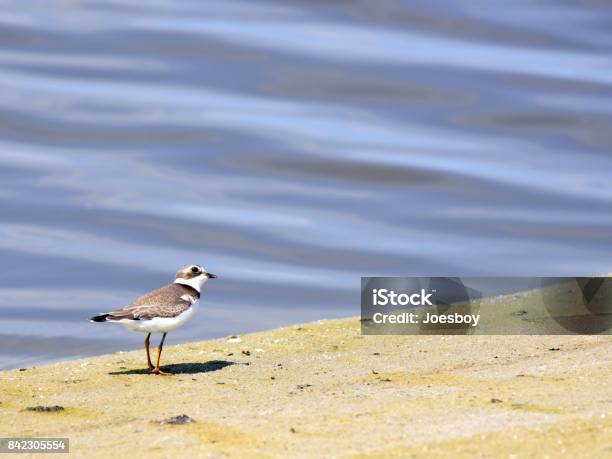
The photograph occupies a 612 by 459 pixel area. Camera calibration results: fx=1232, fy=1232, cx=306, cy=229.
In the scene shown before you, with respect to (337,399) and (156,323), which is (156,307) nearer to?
(156,323)

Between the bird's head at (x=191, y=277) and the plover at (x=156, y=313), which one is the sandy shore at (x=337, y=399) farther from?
the bird's head at (x=191, y=277)

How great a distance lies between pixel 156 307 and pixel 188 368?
49cm

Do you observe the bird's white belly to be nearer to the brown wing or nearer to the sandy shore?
the brown wing

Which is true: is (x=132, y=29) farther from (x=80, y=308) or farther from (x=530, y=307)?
(x=530, y=307)

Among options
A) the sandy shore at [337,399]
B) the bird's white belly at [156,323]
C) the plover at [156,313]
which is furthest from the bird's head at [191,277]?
the sandy shore at [337,399]

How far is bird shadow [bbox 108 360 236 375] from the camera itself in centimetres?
832

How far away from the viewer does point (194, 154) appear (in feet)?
60.2

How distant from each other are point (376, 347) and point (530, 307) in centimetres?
149

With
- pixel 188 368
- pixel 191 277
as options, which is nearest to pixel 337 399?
pixel 188 368

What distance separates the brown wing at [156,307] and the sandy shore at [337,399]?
391 mm

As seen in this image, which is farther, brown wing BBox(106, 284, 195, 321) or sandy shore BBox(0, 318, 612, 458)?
brown wing BBox(106, 284, 195, 321)

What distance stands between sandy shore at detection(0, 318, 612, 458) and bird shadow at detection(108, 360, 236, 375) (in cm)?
1

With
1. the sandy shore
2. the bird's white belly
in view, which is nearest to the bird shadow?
the sandy shore

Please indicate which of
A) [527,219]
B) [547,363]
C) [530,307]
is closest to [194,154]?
[527,219]
